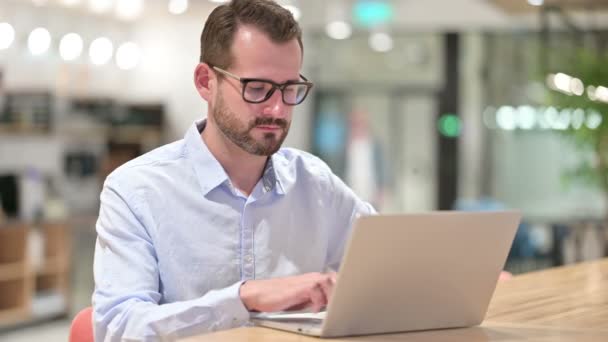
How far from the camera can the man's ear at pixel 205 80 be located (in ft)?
6.75

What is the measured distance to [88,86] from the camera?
10766 millimetres

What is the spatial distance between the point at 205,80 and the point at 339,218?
516 millimetres

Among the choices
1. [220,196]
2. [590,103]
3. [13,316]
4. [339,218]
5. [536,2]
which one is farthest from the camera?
[13,316]

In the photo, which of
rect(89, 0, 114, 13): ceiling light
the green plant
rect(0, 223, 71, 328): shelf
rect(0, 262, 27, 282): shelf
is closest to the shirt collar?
the green plant

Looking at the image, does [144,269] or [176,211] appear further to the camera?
[176,211]

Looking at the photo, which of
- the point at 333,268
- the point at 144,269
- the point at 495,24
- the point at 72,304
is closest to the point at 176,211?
the point at 144,269

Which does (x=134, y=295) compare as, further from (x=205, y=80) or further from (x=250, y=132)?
(x=205, y=80)

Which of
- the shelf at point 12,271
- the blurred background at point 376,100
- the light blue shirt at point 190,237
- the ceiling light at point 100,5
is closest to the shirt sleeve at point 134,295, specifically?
the light blue shirt at point 190,237

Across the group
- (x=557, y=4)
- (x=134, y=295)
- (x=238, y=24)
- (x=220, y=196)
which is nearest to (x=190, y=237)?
(x=220, y=196)

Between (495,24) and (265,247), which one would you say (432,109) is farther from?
(265,247)

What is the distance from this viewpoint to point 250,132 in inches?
77.5

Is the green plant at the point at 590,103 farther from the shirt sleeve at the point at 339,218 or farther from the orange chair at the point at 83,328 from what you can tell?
the orange chair at the point at 83,328

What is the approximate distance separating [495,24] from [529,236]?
111 inches

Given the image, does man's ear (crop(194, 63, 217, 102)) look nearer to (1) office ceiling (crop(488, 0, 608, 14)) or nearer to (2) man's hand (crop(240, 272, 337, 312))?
(2) man's hand (crop(240, 272, 337, 312))
